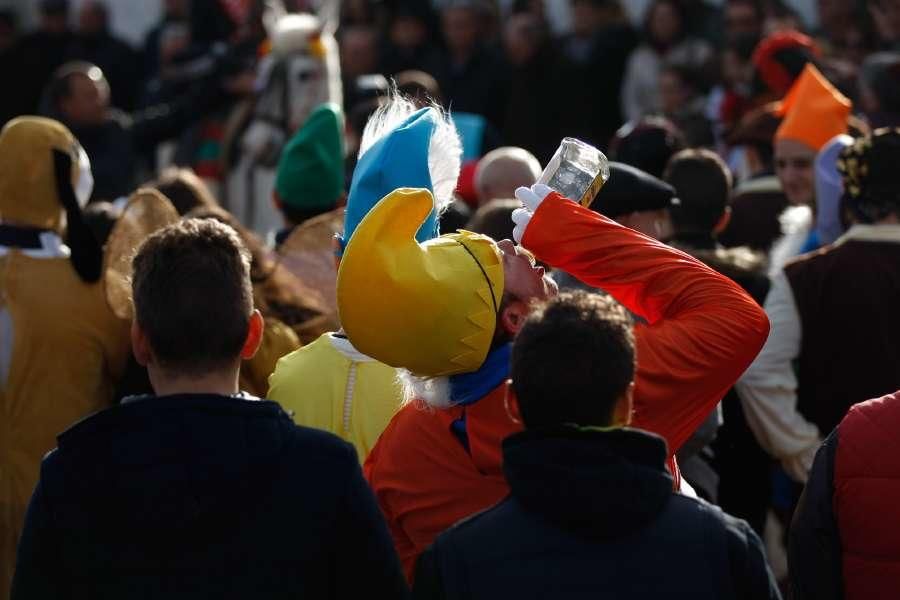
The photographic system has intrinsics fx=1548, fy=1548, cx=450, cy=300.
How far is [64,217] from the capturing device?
527cm

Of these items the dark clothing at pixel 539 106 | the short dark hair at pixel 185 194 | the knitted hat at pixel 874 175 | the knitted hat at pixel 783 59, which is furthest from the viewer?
the dark clothing at pixel 539 106

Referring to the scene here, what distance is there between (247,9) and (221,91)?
3.47 feet

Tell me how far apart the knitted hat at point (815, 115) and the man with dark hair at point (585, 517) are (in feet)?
13.2

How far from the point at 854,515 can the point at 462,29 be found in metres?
8.30

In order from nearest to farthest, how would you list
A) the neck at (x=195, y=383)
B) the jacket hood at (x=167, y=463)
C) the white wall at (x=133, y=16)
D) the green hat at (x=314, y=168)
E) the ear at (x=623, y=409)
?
the ear at (x=623, y=409), the jacket hood at (x=167, y=463), the neck at (x=195, y=383), the green hat at (x=314, y=168), the white wall at (x=133, y=16)

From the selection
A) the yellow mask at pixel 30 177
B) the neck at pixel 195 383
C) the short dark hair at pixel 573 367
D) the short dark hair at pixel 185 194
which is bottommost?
the short dark hair at pixel 185 194

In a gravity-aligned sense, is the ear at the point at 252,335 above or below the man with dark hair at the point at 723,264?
above

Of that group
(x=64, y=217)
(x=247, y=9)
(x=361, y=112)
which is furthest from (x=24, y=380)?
(x=247, y=9)

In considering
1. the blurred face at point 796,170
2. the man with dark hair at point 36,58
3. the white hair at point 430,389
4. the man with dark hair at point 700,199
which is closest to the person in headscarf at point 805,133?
the blurred face at point 796,170

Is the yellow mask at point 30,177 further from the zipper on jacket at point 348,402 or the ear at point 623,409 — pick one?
the ear at point 623,409

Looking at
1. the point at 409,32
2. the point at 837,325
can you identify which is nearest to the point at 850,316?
the point at 837,325

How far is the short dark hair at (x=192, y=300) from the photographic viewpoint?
2854 mm

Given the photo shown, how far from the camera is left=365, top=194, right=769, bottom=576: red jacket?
10.0ft

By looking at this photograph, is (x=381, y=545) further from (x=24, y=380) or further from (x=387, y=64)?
(x=387, y=64)
